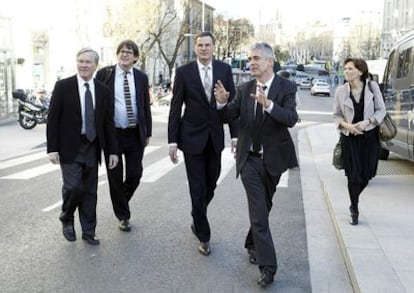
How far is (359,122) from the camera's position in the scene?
5930mm

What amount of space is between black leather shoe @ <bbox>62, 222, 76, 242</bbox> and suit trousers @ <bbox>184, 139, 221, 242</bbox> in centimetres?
128

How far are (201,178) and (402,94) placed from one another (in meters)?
4.77

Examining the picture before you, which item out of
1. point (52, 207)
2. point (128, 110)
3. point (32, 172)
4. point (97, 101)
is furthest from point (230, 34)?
point (97, 101)

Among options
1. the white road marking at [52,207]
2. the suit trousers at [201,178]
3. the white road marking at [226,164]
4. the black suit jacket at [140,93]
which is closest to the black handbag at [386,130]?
the suit trousers at [201,178]

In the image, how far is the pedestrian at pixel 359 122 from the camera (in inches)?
234

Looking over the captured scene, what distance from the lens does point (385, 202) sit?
24.1ft

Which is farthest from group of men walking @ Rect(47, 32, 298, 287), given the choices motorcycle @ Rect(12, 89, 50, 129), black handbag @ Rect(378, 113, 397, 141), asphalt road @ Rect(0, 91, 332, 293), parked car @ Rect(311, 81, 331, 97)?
parked car @ Rect(311, 81, 331, 97)

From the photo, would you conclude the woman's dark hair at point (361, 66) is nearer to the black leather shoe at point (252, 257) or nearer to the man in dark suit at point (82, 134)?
the black leather shoe at point (252, 257)

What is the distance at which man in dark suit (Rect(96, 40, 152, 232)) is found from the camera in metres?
5.86

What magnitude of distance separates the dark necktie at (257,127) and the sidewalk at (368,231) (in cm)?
121

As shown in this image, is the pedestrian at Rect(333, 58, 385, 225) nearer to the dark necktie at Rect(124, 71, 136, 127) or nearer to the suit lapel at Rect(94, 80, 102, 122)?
the dark necktie at Rect(124, 71, 136, 127)

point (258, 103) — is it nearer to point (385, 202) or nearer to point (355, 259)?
point (355, 259)

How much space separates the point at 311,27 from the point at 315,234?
123 metres

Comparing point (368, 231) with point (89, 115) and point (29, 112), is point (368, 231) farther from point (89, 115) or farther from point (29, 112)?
point (29, 112)
